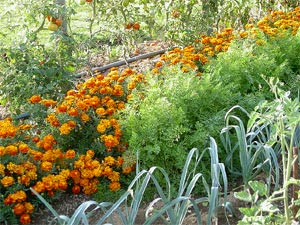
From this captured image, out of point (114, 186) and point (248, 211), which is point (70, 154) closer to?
point (114, 186)

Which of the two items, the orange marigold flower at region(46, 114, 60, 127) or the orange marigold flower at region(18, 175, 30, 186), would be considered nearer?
the orange marigold flower at region(18, 175, 30, 186)

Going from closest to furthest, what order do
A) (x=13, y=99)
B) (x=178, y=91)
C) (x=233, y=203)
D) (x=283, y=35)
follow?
(x=233, y=203) < (x=178, y=91) < (x=13, y=99) < (x=283, y=35)

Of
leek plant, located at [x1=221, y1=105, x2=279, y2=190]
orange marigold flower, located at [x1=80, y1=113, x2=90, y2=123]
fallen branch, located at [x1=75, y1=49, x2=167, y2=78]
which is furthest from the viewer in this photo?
fallen branch, located at [x1=75, y1=49, x2=167, y2=78]

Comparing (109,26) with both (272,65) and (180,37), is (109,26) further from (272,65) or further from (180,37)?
(272,65)

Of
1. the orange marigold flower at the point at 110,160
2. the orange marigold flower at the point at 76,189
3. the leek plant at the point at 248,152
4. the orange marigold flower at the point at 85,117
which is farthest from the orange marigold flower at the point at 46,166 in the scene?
the leek plant at the point at 248,152

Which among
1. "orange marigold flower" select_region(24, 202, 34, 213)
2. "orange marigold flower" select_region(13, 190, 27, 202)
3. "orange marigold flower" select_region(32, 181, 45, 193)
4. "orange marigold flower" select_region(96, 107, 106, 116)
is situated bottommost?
"orange marigold flower" select_region(24, 202, 34, 213)

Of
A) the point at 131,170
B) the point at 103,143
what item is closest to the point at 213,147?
the point at 131,170

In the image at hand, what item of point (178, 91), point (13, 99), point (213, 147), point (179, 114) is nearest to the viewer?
point (213, 147)

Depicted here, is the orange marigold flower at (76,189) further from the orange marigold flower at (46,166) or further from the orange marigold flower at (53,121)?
the orange marigold flower at (53,121)

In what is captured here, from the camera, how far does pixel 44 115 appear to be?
407 centimetres

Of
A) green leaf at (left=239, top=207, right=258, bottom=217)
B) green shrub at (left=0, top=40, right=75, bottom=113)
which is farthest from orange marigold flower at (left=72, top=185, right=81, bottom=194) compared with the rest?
green leaf at (left=239, top=207, right=258, bottom=217)

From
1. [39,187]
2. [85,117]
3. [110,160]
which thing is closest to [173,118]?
[110,160]

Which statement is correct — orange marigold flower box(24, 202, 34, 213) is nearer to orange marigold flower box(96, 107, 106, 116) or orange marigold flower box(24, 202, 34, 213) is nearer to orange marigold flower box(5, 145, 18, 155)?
orange marigold flower box(5, 145, 18, 155)

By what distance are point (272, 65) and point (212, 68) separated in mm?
442
